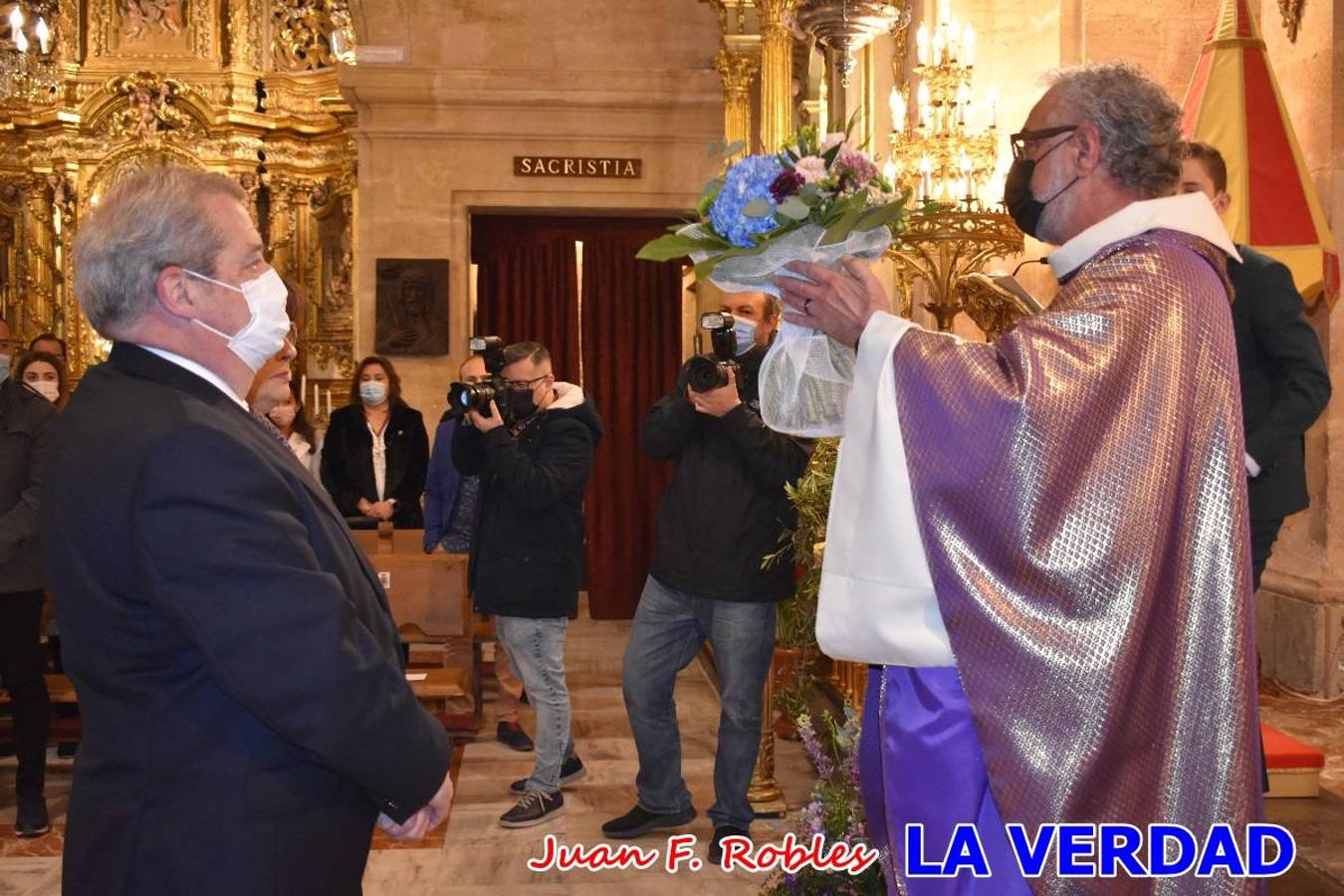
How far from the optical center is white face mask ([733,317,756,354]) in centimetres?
443

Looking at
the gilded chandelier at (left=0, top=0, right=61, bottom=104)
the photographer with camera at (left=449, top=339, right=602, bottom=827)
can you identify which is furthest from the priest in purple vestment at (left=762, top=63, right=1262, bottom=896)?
the gilded chandelier at (left=0, top=0, right=61, bottom=104)

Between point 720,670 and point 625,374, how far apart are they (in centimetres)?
633

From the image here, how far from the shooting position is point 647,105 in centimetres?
1029

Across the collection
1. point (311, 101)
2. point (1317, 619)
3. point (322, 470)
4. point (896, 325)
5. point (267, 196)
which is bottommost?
point (1317, 619)

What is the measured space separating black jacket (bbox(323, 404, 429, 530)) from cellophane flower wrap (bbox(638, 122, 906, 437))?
5065mm

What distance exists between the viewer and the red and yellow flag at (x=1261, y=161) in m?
4.64

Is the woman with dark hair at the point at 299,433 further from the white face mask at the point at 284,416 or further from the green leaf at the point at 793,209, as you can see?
the green leaf at the point at 793,209

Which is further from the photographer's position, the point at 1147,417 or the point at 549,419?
the point at 549,419

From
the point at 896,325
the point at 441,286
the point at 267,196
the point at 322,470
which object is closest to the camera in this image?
the point at 896,325

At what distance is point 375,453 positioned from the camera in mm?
7262

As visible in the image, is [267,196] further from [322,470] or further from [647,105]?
[322,470]

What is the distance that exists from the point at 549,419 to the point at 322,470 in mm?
2686

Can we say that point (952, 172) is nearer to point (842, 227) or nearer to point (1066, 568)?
point (842, 227)

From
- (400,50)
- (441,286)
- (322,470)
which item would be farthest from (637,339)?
(322,470)
